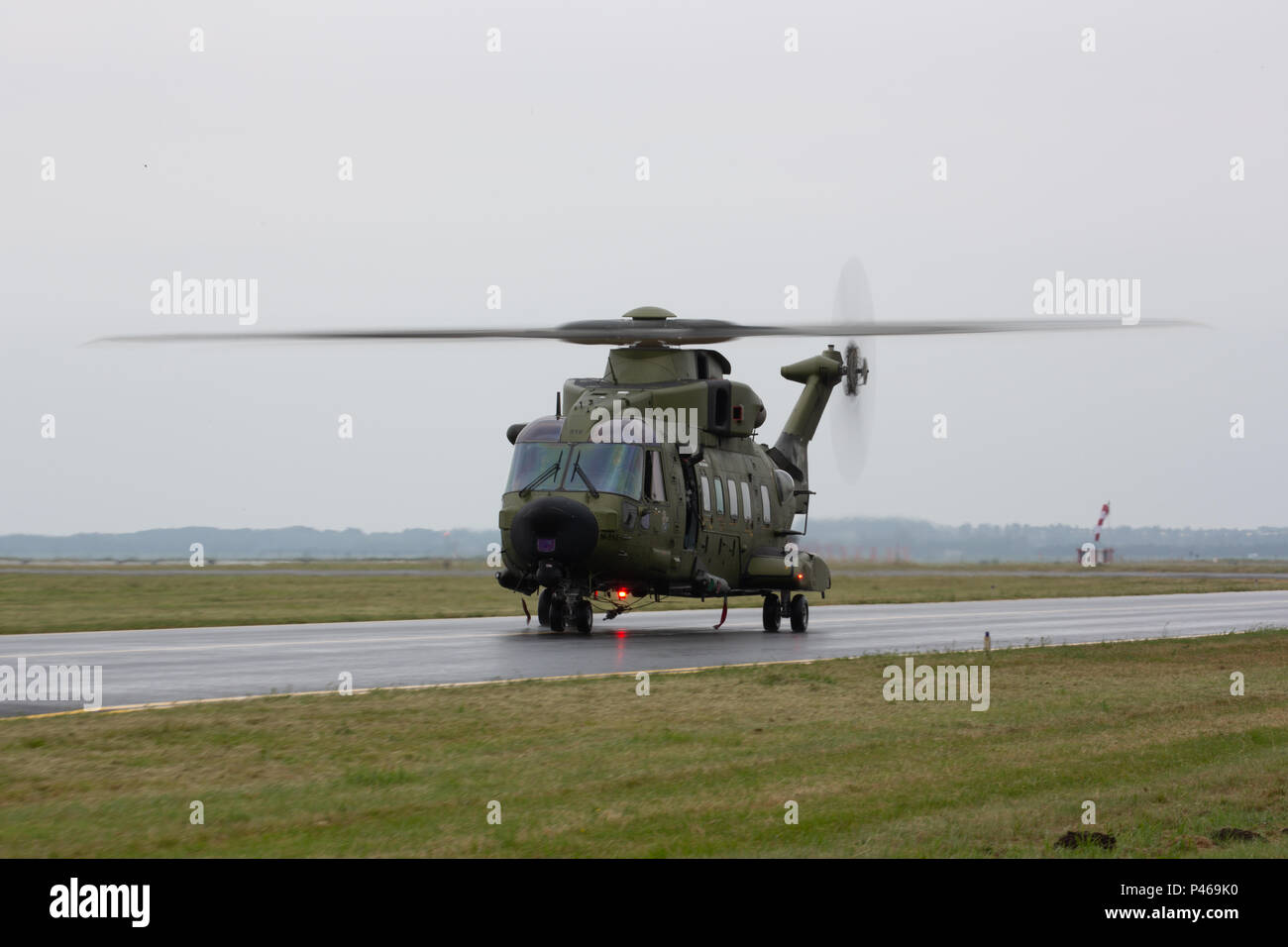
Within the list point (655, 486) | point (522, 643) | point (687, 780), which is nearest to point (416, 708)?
point (687, 780)

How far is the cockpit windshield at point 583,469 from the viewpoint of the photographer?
26297mm

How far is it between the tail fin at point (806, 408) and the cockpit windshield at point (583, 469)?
8.19 metres

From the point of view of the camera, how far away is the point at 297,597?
4525 centimetres

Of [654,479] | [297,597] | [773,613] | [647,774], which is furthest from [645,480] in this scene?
[297,597]

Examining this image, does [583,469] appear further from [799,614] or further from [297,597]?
[297,597]

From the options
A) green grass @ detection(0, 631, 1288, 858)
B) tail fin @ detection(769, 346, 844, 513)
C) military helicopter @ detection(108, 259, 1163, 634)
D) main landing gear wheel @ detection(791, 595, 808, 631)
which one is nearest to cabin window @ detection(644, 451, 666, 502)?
military helicopter @ detection(108, 259, 1163, 634)

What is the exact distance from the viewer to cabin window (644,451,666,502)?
1053 inches

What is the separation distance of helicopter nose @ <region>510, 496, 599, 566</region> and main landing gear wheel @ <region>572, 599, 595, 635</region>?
168cm

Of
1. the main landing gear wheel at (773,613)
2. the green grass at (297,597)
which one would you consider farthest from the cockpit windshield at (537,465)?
the green grass at (297,597)

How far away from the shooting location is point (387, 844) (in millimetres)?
8773

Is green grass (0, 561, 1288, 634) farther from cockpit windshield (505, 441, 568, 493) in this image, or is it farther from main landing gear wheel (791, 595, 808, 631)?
main landing gear wheel (791, 595, 808, 631)

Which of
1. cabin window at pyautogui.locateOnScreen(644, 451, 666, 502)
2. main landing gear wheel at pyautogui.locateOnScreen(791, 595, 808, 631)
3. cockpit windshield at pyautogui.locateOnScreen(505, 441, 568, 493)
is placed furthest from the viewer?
main landing gear wheel at pyautogui.locateOnScreen(791, 595, 808, 631)
